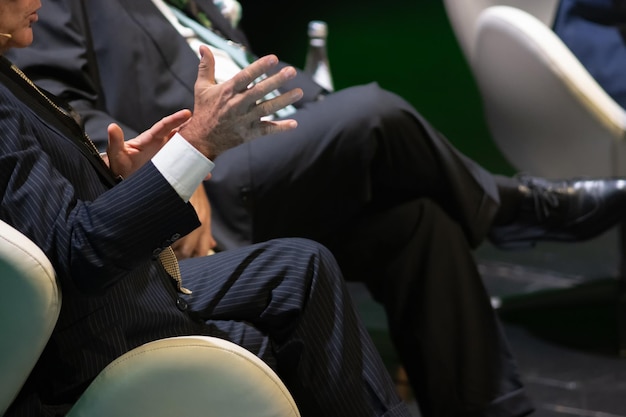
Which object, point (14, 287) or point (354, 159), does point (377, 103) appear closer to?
point (354, 159)

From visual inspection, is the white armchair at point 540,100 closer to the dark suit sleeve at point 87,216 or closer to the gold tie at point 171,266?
the gold tie at point 171,266

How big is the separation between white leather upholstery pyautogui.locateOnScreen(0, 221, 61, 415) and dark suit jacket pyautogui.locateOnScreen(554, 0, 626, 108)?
6.03 ft

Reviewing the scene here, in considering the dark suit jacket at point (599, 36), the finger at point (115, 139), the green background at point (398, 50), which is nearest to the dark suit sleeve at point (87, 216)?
the finger at point (115, 139)

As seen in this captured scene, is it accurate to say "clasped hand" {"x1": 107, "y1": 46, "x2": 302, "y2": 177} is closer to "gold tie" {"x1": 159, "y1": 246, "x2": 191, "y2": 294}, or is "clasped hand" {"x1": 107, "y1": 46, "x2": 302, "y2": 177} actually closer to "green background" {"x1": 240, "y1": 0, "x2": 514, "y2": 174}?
"gold tie" {"x1": 159, "y1": 246, "x2": 191, "y2": 294}

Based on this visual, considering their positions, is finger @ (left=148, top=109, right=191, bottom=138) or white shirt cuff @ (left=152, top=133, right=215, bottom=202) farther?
finger @ (left=148, top=109, right=191, bottom=138)

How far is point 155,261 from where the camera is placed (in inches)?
53.7

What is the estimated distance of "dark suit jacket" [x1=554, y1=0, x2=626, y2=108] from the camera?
2615mm

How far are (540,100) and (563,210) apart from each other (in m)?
0.32

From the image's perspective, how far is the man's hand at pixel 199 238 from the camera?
181 centimetres

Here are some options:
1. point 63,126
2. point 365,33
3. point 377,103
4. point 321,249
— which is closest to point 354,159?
point 377,103

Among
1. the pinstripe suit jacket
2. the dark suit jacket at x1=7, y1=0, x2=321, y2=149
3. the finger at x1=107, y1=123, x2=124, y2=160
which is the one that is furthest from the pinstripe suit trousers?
the dark suit jacket at x1=7, y1=0, x2=321, y2=149

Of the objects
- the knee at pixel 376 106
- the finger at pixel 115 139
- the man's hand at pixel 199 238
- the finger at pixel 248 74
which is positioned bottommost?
the man's hand at pixel 199 238

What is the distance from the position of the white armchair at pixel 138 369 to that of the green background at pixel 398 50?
8.53 ft

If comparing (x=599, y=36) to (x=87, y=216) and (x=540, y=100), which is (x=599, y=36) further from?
(x=87, y=216)
